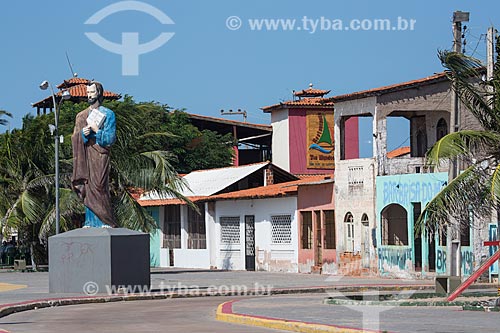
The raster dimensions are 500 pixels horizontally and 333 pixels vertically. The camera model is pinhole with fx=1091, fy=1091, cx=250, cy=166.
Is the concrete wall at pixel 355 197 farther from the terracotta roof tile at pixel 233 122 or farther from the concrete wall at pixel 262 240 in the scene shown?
the terracotta roof tile at pixel 233 122

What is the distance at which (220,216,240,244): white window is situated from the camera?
46.9m

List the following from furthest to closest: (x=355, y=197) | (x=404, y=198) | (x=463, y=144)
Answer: (x=355, y=197) < (x=404, y=198) < (x=463, y=144)

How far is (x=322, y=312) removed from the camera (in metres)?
19.6

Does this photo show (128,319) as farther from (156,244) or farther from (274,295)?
(156,244)

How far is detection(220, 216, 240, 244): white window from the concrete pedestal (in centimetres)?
1797

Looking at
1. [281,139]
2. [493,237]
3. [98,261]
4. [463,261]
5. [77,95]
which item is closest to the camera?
[98,261]

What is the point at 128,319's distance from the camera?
2067 centimetres

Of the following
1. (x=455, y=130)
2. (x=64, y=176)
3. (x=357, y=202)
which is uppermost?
(x=64, y=176)

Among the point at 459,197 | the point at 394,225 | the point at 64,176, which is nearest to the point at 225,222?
the point at 64,176

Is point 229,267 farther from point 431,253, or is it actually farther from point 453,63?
point 453,63

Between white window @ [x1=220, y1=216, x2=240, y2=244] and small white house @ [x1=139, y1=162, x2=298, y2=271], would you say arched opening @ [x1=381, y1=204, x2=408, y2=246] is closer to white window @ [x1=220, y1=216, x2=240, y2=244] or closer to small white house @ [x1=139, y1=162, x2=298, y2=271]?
small white house @ [x1=139, y1=162, x2=298, y2=271]

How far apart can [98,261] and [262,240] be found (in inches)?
673

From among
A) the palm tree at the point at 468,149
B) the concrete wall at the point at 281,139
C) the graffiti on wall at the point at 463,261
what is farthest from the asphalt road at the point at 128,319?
the concrete wall at the point at 281,139

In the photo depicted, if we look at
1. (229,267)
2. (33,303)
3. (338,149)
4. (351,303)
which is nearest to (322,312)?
(351,303)
